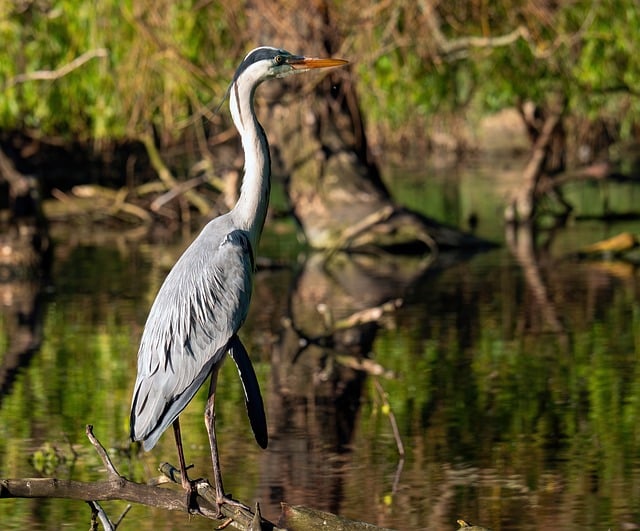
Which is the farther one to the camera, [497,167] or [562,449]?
[497,167]

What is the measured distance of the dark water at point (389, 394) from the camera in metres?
7.70

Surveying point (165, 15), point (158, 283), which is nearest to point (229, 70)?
point (165, 15)

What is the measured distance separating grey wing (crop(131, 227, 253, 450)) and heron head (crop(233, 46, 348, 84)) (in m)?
0.70

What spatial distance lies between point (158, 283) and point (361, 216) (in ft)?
10.4

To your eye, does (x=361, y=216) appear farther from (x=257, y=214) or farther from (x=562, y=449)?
(x=257, y=214)

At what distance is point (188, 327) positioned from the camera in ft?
20.5

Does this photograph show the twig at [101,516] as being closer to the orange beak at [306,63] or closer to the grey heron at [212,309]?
the grey heron at [212,309]

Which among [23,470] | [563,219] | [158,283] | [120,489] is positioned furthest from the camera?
[563,219]

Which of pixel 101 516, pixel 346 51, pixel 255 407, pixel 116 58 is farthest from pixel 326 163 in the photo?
pixel 101 516

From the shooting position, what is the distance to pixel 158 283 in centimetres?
1716

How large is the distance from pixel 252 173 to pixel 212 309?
0.62 m

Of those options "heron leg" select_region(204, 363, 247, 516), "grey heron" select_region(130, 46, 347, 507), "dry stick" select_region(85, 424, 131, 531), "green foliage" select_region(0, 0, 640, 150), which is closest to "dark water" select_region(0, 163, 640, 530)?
"heron leg" select_region(204, 363, 247, 516)

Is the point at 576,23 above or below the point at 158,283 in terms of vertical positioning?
above

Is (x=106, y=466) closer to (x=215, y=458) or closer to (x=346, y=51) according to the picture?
(x=215, y=458)
